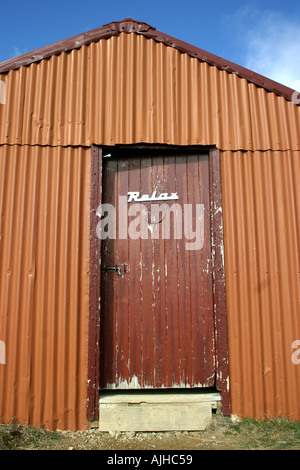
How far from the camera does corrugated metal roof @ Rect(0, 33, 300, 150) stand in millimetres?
4430

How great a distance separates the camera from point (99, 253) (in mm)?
4203

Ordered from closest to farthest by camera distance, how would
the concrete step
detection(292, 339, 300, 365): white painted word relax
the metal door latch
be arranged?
the concrete step < detection(292, 339, 300, 365): white painted word relax < the metal door latch

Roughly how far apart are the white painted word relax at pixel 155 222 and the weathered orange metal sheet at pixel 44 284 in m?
0.37

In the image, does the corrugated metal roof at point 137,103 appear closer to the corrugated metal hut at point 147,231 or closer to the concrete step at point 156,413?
the corrugated metal hut at point 147,231

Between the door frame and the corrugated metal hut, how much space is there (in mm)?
13

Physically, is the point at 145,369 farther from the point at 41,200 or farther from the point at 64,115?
the point at 64,115

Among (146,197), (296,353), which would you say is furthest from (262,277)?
(146,197)

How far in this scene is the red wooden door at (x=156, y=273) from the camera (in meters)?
4.21

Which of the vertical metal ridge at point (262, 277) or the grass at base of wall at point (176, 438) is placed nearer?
the grass at base of wall at point (176, 438)

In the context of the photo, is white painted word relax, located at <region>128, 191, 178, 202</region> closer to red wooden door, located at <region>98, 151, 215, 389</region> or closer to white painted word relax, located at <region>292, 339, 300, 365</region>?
red wooden door, located at <region>98, 151, 215, 389</region>

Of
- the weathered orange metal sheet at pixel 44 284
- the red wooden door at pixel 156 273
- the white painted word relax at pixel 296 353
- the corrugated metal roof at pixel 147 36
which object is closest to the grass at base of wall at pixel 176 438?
the weathered orange metal sheet at pixel 44 284

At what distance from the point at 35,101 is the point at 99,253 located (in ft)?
6.59

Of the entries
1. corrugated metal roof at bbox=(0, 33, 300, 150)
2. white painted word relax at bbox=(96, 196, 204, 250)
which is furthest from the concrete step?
corrugated metal roof at bbox=(0, 33, 300, 150)

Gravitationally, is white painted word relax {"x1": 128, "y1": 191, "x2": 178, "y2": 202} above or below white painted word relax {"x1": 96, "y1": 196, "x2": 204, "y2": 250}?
above
